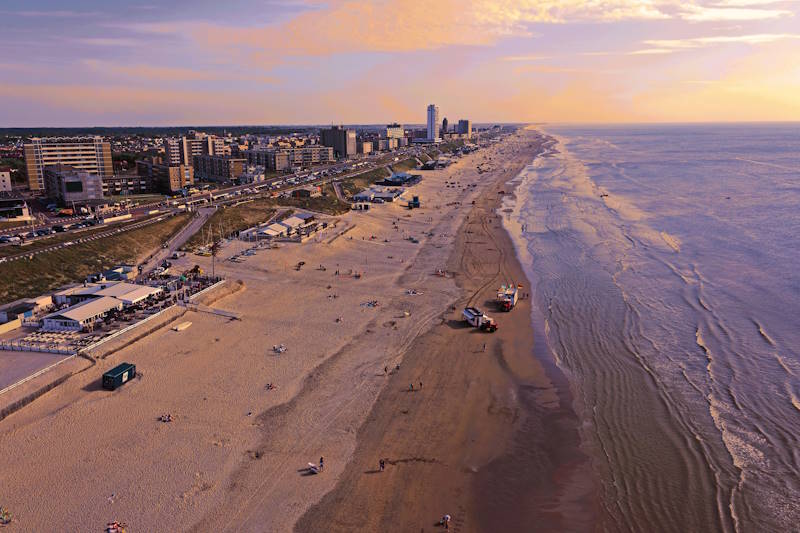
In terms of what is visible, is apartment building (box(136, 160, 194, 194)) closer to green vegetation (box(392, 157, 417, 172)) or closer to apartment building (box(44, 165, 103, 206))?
apartment building (box(44, 165, 103, 206))

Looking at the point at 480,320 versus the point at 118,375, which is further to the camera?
the point at 480,320

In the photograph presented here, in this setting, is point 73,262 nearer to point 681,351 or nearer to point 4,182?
point 4,182

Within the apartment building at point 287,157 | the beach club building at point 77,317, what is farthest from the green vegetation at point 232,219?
the apartment building at point 287,157

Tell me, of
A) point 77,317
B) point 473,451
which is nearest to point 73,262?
point 77,317

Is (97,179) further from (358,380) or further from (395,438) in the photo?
(395,438)

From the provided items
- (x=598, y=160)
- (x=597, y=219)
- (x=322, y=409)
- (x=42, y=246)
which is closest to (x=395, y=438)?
(x=322, y=409)

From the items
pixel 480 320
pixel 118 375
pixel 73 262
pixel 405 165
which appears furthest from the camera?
pixel 405 165

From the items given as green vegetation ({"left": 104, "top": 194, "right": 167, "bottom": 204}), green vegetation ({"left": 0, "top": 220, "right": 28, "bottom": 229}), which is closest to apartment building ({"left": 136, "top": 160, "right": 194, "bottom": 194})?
green vegetation ({"left": 104, "top": 194, "right": 167, "bottom": 204})
